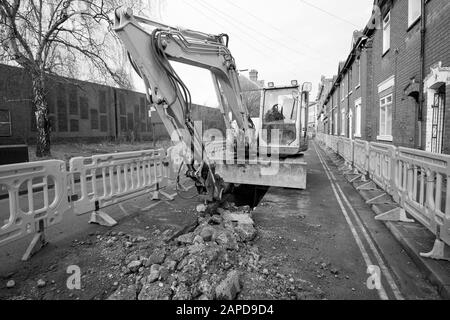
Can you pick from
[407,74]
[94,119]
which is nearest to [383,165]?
[407,74]

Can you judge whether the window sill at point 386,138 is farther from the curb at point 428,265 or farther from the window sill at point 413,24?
the curb at point 428,265

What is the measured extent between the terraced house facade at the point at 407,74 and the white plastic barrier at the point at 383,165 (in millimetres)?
1473

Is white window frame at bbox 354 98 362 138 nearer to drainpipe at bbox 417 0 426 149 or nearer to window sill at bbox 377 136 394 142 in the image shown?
window sill at bbox 377 136 394 142

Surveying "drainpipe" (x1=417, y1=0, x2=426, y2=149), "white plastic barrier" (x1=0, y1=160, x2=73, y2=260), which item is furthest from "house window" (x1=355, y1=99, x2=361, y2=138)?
"white plastic barrier" (x1=0, y1=160, x2=73, y2=260)

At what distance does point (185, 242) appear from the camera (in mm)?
3869

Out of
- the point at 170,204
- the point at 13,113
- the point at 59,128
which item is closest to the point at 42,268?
the point at 170,204

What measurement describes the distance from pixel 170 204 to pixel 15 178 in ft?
10.6

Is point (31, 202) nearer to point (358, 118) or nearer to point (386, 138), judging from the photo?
point (386, 138)

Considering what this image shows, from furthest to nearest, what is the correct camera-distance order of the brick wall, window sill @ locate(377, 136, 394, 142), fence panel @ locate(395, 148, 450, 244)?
the brick wall → window sill @ locate(377, 136, 394, 142) → fence panel @ locate(395, 148, 450, 244)

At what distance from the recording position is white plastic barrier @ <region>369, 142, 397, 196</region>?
5109mm

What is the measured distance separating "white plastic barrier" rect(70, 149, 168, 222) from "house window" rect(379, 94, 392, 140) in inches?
350

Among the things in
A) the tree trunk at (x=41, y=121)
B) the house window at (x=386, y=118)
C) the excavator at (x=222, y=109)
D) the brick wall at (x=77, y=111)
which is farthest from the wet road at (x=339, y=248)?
the tree trunk at (x=41, y=121)

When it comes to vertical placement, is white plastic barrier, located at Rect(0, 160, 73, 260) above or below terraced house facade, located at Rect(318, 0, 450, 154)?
below
